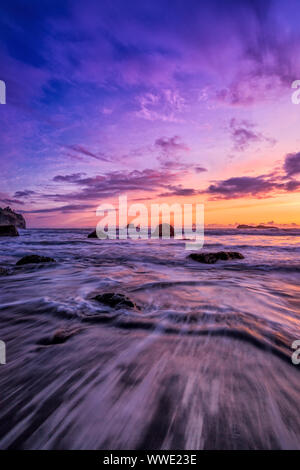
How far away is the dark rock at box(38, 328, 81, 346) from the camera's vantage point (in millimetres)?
2064

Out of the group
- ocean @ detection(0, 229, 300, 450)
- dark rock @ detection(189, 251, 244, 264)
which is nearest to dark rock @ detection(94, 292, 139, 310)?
ocean @ detection(0, 229, 300, 450)

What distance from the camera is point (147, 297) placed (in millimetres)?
3561

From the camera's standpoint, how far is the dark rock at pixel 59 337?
6.77 feet

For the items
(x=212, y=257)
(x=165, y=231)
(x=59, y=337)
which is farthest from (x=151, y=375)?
(x=165, y=231)

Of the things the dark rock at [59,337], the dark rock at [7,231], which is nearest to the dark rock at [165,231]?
the dark rock at [7,231]

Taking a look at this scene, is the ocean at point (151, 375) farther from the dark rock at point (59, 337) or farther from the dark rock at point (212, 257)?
the dark rock at point (212, 257)

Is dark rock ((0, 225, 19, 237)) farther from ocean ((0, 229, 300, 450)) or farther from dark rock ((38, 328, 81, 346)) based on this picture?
dark rock ((38, 328, 81, 346))

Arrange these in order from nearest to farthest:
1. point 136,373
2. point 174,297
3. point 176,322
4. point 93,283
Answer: point 136,373, point 176,322, point 174,297, point 93,283

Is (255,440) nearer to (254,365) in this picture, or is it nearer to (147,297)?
(254,365)

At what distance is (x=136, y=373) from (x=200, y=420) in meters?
0.59

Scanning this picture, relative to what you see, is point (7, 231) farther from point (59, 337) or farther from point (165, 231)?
point (59, 337)

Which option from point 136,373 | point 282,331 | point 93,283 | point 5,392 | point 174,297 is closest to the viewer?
point 5,392

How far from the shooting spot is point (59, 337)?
2.14 metres
